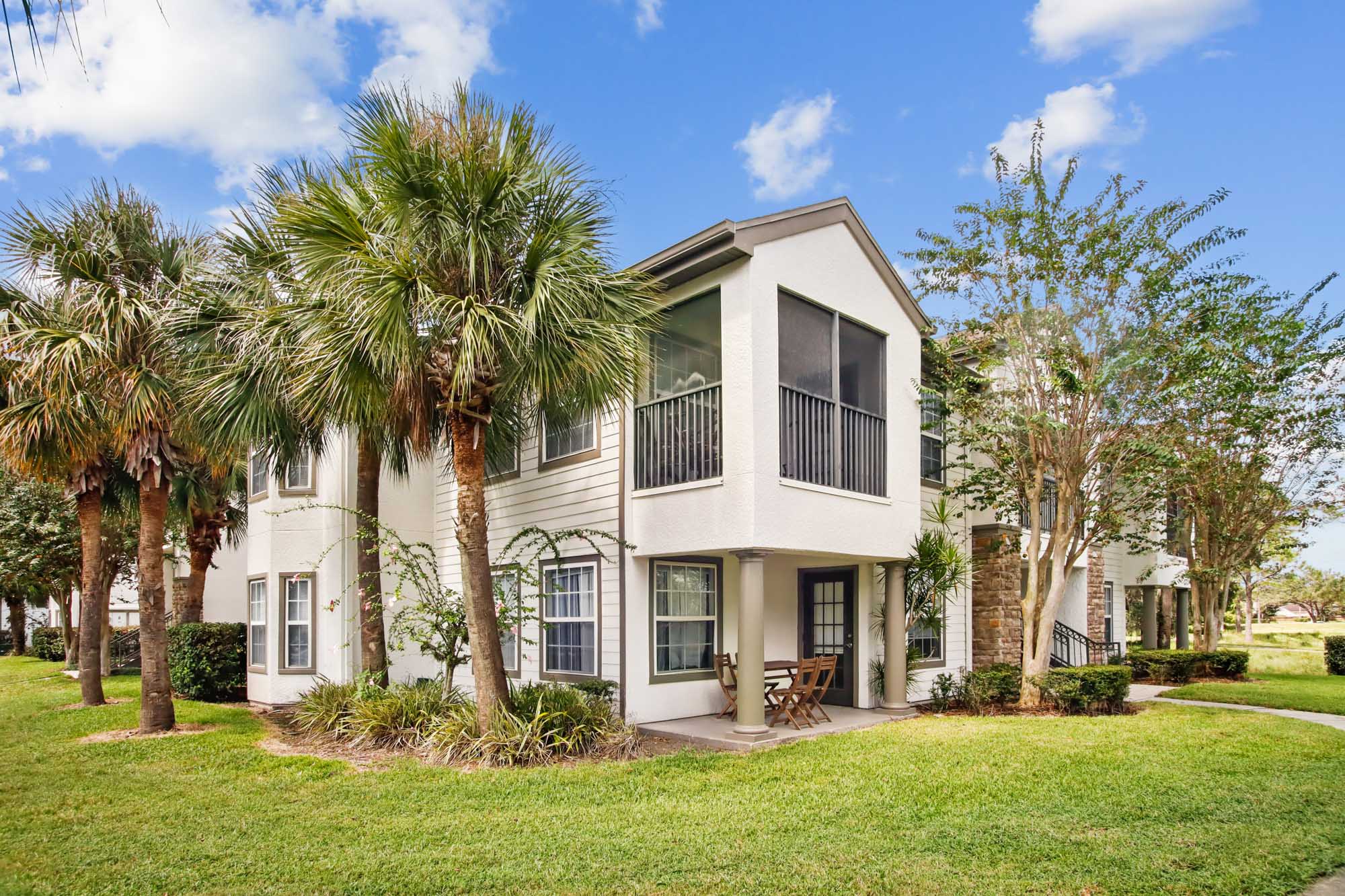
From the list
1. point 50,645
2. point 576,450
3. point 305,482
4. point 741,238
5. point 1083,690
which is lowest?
point 50,645

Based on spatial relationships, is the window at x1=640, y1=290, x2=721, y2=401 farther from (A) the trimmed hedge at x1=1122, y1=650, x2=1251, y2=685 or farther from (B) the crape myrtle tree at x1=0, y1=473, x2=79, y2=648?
(B) the crape myrtle tree at x1=0, y1=473, x2=79, y2=648

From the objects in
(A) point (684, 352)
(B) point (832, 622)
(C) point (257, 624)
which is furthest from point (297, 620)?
(B) point (832, 622)

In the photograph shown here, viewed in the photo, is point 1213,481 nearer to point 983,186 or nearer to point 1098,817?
point 983,186

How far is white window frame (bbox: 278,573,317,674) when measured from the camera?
14.5 meters

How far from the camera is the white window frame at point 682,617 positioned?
1123cm

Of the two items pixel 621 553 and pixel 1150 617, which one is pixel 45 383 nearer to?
pixel 621 553

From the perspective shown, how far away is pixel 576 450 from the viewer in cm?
1263

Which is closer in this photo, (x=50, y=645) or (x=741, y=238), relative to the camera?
(x=741, y=238)

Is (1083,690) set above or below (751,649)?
below

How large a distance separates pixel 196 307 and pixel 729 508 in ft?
23.2

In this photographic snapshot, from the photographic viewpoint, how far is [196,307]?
36.0 feet

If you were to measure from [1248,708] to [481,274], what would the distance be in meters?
13.2

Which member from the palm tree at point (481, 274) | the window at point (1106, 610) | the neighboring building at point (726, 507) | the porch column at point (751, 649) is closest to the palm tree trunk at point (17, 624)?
the neighboring building at point (726, 507)

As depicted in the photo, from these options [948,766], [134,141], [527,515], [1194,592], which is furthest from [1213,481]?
Answer: [134,141]
